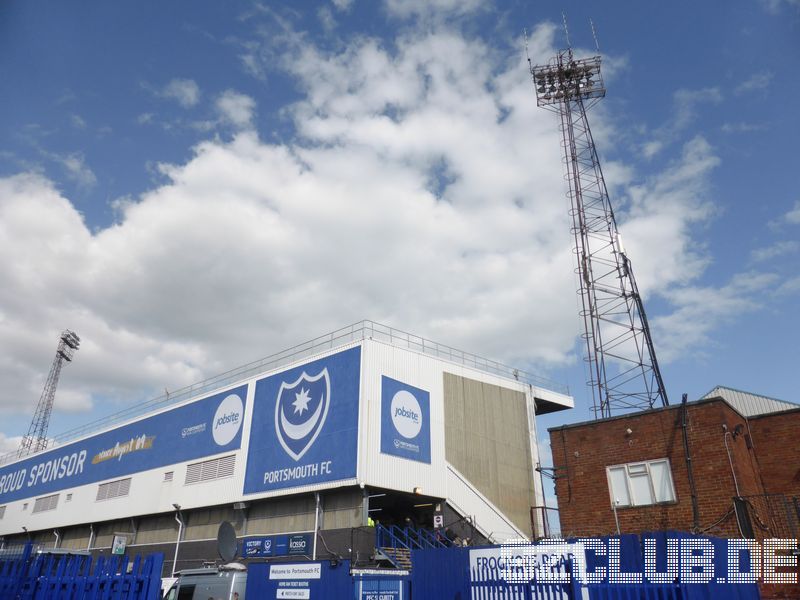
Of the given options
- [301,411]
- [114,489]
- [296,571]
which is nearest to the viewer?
[296,571]

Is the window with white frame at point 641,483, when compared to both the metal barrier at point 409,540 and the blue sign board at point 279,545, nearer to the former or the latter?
the metal barrier at point 409,540

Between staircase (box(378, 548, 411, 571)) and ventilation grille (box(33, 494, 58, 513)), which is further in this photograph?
ventilation grille (box(33, 494, 58, 513))

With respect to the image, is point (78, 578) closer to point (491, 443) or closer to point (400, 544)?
point (400, 544)

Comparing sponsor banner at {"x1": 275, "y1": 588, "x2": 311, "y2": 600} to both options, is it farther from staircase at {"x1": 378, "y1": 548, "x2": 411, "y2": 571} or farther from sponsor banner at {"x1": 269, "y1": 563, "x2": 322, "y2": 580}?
staircase at {"x1": 378, "y1": 548, "x2": 411, "y2": 571}

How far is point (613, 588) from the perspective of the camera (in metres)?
11.1

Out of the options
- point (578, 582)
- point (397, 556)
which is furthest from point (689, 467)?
point (397, 556)

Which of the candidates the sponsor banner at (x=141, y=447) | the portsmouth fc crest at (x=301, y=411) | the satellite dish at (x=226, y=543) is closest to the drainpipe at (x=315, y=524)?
the portsmouth fc crest at (x=301, y=411)

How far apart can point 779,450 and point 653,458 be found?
5.01m

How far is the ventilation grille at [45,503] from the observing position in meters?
49.2

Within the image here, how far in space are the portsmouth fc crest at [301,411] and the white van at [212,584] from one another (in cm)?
1185

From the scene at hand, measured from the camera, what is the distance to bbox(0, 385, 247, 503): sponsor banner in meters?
35.8

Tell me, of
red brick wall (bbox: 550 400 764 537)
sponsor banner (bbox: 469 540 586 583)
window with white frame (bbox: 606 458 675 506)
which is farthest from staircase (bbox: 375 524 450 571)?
sponsor banner (bbox: 469 540 586 583)

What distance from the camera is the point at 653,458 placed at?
64.1 ft

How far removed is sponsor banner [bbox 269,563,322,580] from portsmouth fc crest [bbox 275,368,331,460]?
482 inches
